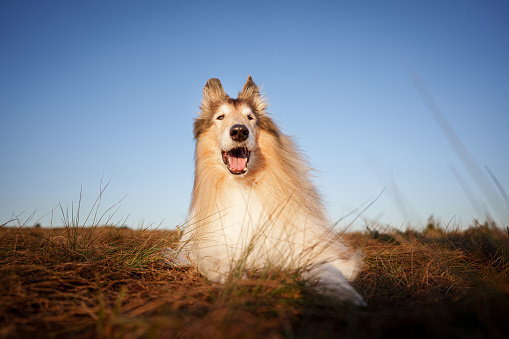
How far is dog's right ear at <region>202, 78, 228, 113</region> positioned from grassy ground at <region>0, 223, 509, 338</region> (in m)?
2.35

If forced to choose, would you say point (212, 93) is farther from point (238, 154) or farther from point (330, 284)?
point (330, 284)

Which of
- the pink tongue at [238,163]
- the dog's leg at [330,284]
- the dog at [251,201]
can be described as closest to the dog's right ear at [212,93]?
the dog at [251,201]

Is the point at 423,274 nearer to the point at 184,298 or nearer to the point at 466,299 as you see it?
the point at 466,299

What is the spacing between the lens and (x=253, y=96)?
4.46 m

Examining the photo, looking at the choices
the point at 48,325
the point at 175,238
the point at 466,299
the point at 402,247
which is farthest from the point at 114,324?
the point at 402,247

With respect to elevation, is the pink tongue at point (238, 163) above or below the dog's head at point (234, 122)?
below

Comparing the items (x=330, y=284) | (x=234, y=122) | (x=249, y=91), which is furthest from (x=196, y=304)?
(x=249, y=91)

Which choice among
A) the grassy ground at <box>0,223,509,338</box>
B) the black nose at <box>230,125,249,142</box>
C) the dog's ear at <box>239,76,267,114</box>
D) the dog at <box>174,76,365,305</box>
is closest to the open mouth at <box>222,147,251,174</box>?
the dog at <box>174,76,365,305</box>

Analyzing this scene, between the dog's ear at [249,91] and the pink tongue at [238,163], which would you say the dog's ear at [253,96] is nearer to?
the dog's ear at [249,91]

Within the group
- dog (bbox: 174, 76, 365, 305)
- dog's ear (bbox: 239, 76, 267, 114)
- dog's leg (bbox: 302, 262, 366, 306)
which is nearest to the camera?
dog's leg (bbox: 302, 262, 366, 306)

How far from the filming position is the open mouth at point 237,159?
3.53 metres

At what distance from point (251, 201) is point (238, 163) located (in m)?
0.52

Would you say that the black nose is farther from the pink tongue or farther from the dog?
the pink tongue

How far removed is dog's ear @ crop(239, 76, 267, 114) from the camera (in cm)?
438
